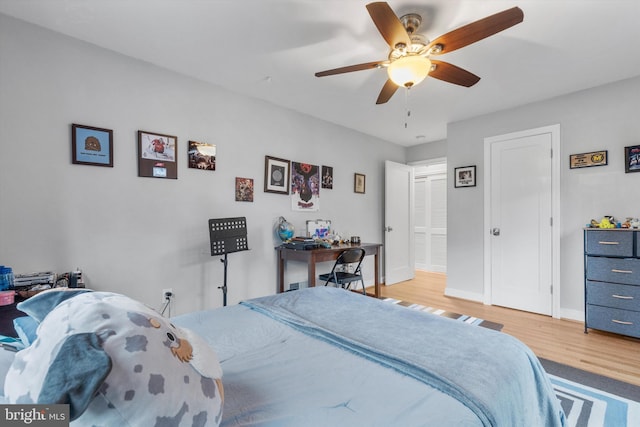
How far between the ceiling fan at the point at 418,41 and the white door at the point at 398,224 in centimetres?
272

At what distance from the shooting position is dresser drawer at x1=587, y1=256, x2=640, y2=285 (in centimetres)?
261

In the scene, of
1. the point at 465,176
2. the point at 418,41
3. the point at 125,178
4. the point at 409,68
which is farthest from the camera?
the point at 465,176

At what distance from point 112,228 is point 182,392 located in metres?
2.21

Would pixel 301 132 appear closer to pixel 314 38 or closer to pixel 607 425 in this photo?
pixel 314 38

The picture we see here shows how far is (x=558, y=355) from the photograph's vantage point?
2412mm

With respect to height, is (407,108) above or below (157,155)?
above

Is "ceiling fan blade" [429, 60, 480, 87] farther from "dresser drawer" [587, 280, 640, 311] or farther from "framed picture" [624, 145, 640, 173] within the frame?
"dresser drawer" [587, 280, 640, 311]

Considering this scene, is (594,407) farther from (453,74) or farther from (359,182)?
(359,182)

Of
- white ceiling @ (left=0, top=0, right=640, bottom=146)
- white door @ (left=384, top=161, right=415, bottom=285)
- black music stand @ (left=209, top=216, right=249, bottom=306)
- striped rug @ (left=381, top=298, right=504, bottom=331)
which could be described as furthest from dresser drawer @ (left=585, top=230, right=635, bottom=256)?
black music stand @ (left=209, top=216, right=249, bottom=306)

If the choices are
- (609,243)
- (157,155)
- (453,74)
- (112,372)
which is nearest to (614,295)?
(609,243)

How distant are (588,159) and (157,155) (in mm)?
4241

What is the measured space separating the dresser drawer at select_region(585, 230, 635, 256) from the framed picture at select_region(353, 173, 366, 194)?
2653 mm

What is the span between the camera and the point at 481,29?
63.6 inches

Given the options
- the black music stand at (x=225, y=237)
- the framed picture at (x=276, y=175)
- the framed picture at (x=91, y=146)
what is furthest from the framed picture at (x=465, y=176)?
the framed picture at (x=91, y=146)
